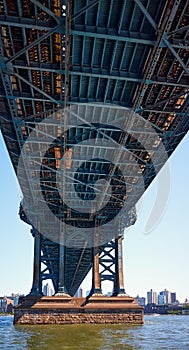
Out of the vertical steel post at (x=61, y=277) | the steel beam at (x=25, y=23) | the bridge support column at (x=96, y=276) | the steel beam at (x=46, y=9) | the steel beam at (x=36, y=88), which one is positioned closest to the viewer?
the steel beam at (x=46, y=9)

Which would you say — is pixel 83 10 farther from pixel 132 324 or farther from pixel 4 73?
pixel 132 324

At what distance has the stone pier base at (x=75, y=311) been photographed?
44562 millimetres

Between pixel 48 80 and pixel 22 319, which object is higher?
pixel 48 80

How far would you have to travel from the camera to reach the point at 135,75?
27.0 meters

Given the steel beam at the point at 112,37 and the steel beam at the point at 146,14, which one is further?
the steel beam at the point at 112,37

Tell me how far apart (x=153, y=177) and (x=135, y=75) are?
1890cm

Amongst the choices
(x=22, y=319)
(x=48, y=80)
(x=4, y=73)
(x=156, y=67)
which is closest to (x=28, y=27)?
(x=4, y=73)

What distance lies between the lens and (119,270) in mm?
52781

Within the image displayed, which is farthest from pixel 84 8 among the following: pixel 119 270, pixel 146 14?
pixel 119 270

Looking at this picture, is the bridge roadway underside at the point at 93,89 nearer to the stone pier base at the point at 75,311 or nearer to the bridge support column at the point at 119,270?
the stone pier base at the point at 75,311

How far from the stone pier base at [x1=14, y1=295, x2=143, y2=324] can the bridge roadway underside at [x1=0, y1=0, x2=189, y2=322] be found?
Answer: 208cm

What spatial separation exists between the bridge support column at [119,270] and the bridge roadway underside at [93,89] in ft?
9.19

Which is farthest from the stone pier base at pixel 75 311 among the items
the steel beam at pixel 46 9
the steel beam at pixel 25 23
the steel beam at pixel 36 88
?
the steel beam at pixel 46 9

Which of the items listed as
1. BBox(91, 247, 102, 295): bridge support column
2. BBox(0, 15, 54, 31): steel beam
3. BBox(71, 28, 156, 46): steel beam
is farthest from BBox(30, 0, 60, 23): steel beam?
BBox(91, 247, 102, 295): bridge support column
